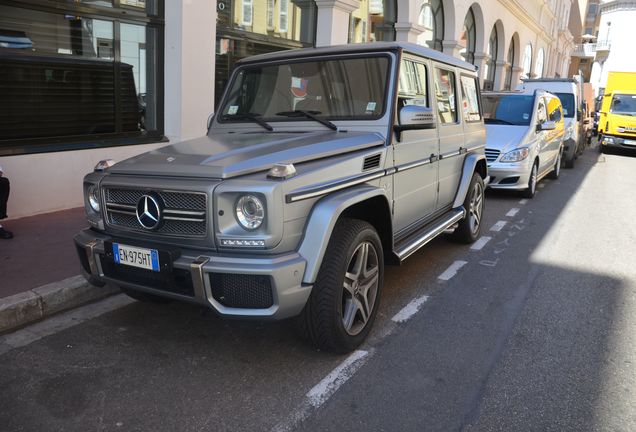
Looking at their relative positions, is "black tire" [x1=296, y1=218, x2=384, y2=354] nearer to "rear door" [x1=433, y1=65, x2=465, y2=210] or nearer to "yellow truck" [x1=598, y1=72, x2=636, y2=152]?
"rear door" [x1=433, y1=65, x2=465, y2=210]

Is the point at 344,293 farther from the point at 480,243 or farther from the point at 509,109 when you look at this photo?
the point at 509,109

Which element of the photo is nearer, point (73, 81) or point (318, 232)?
point (318, 232)

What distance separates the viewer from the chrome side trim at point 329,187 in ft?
9.91


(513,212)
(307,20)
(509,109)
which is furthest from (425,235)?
(307,20)

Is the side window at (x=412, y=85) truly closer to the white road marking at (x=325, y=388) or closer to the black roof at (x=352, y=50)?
the black roof at (x=352, y=50)

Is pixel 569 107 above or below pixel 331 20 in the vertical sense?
below

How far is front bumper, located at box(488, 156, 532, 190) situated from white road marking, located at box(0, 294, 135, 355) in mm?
6930

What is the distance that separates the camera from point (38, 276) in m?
4.46

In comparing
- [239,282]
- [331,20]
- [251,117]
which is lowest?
[239,282]

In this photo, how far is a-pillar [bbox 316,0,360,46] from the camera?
11.2 m

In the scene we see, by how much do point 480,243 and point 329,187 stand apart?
3860 millimetres

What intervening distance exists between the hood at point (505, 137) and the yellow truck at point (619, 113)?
36.1 ft

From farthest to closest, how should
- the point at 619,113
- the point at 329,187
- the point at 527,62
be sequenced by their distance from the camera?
the point at 527,62 → the point at 619,113 → the point at 329,187

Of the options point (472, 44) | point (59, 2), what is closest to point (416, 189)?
point (59, 2)
